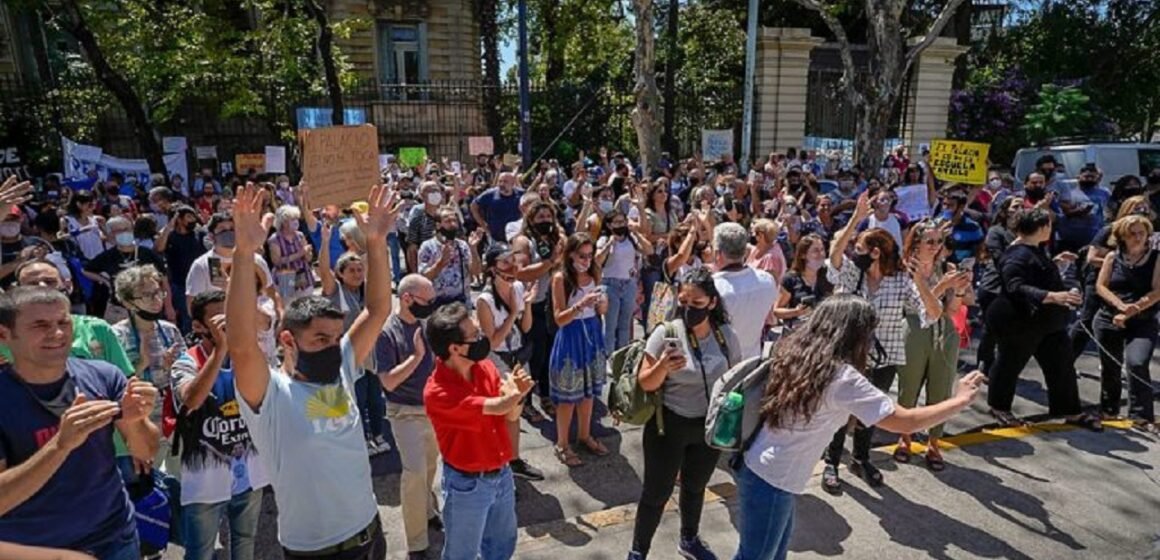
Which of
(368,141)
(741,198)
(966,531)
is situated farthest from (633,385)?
(741,198)

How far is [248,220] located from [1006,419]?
5.92 meters

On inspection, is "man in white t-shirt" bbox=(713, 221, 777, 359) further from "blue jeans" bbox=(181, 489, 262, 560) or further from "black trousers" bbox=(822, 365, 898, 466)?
"blue jeans" bbox=(181, 489, 262, 560)

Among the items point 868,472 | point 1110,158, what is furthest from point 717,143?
point 868,472

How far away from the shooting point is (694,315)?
387 cm

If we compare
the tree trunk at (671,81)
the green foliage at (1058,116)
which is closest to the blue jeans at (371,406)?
the tree trunk at (671,81)

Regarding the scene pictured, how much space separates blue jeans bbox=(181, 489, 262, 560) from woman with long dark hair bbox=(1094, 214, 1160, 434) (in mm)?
6241

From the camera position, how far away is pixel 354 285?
18.7ft

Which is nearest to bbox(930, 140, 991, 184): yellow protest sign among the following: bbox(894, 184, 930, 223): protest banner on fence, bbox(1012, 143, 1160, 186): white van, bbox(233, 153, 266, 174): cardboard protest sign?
bbox(894, 184, 930, 223): protest banner on fence

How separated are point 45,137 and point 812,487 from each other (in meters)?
20.5

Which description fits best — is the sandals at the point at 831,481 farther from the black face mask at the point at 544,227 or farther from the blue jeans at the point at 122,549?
the blue jeans at the point at 122,549

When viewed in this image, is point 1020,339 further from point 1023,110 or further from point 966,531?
point 1023,110

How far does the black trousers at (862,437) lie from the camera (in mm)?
5094

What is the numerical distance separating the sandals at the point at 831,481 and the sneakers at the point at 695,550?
1165 millimetres

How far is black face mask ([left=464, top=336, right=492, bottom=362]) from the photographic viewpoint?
3.49 metres
